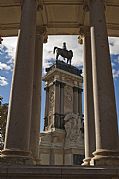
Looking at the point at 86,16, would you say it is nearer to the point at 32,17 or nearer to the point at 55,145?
the point at 32,17

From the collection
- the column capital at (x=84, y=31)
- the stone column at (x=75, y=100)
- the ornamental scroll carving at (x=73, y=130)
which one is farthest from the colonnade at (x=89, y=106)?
the stone column at (x=75, y=100)

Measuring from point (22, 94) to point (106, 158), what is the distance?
10.5m

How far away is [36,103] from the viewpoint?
3762 centimetres

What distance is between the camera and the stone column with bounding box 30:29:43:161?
117ft

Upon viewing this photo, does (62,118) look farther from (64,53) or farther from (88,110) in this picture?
(88,110)

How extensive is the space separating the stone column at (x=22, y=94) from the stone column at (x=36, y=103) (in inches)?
333

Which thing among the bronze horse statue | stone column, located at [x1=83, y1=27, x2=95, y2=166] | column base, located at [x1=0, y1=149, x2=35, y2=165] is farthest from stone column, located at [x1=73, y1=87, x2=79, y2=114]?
column base, located at [x1=0, y1=149, x2=35, y2=165]

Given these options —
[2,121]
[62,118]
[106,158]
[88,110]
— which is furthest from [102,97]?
[62,118]

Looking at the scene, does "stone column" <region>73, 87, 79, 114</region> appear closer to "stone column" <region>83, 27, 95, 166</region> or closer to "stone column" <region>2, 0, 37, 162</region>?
"stone column" <region>83, 27, 95, 166</region>

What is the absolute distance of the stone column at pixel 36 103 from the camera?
35.6 metres

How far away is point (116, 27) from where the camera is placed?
44312mm

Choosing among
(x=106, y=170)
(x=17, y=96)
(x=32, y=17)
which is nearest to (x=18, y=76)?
(x=17, y=96)

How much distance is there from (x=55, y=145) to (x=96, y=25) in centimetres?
9359

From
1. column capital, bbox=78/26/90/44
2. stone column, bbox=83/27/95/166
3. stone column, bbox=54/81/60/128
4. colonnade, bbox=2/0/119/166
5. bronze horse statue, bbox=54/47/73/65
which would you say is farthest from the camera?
bronze horse statue, bbox=54/47/73/65
